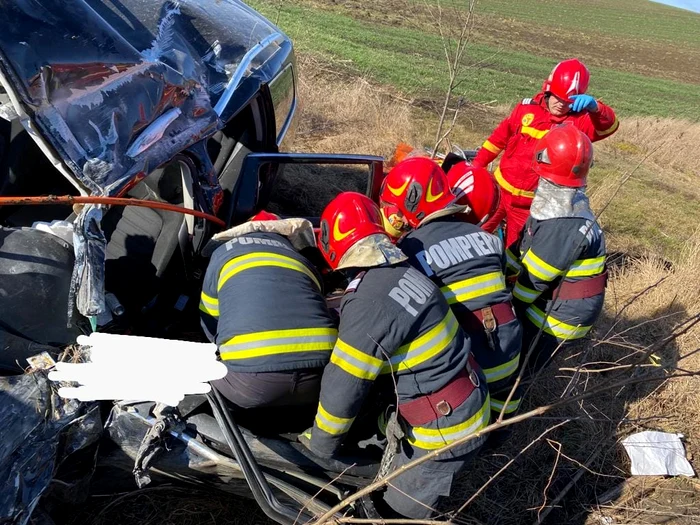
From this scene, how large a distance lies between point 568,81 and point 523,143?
54cm

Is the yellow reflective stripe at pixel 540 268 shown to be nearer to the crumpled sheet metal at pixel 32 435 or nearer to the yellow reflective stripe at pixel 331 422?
the yellow reflective stripe at pixel 331 422

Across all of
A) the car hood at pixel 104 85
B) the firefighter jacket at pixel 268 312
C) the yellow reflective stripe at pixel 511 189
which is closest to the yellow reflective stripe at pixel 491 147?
the yellow reflective stripe at pixel 511 189

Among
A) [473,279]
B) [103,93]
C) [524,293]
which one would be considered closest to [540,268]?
[524,293]

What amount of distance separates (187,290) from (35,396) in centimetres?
116

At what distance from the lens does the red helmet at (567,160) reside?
312 centimetres

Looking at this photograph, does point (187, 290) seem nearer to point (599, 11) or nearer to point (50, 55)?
point (50, 55)

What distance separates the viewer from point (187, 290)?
116 inches

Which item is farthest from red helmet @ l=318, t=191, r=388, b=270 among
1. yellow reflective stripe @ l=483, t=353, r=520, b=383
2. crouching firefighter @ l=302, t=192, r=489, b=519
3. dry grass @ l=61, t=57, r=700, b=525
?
dry grass @ l=61, t=57, r=700, b=525

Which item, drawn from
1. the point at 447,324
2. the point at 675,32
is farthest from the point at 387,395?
the point at 675,32

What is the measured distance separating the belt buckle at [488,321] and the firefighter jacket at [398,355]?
0.89ft

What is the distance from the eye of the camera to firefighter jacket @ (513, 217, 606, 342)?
301 cm

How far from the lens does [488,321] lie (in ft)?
8.43

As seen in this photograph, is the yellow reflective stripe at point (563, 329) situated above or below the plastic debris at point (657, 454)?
above

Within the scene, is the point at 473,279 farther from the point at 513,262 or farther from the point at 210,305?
the point at 210,305
